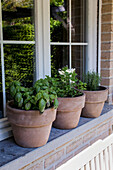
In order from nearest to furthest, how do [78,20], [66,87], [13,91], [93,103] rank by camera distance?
1. [13,91]
2. [66,87]
3. [93,103]
4. [78,20]

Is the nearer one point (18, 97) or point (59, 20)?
point (18, 97)

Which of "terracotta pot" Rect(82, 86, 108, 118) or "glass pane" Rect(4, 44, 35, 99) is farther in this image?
"terracotta pot" Rect(82, 86, 108, 118)

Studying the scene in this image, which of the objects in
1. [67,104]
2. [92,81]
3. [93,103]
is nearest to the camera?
[67,104]

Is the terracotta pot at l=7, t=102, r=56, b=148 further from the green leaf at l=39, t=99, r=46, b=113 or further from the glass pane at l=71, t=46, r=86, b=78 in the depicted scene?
the glass pane at l=71, t=46, r=86, b=78

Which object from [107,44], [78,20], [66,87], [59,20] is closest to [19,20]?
[59,20]

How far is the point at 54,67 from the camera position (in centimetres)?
214

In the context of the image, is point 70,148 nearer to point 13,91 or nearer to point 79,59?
point 13,91

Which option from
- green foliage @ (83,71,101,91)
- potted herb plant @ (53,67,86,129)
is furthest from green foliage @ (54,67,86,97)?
green foliage @ (83,71,101,91)

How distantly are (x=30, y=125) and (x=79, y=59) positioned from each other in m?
1.22

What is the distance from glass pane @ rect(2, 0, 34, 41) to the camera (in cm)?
183

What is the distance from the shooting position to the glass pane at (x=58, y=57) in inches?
82.7

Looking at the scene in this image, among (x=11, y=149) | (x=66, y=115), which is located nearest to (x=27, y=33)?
(x=66, y=115)

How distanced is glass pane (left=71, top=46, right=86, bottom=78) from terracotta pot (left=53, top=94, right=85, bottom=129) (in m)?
0.67

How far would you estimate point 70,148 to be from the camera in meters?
1.80
